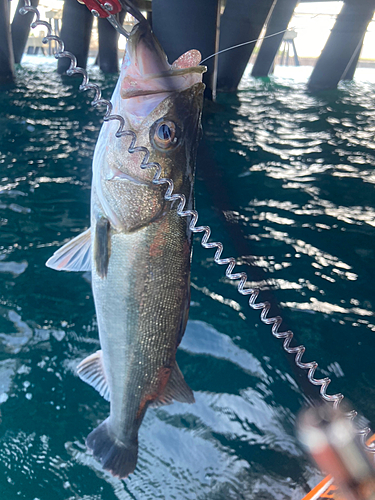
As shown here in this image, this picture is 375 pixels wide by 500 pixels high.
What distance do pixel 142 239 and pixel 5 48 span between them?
1427cm

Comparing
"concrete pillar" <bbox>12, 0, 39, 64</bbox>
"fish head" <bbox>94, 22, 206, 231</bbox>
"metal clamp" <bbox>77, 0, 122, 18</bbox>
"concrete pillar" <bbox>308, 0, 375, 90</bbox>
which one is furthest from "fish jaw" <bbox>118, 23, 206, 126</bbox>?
"concrete pillar" <bbox>12, 0, 39, 64</bbox>

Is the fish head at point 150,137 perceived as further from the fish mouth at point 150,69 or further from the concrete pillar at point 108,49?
the concrete pillar at point 108,49

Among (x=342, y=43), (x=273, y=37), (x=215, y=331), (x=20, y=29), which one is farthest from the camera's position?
(x=20, y=29)

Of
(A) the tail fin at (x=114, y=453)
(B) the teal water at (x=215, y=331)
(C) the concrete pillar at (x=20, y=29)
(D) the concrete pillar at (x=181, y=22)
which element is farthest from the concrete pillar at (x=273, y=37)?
(A) the tail fin at (x=114, y=453)

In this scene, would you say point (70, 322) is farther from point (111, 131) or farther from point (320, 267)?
point (320, 267)

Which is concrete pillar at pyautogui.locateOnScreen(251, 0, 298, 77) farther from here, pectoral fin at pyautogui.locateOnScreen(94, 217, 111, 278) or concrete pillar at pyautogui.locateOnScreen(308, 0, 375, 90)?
pectoral fin at pyautogui.locateOnScreen(94, 217, 111, 278)

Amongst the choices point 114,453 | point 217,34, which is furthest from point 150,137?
point 217,34

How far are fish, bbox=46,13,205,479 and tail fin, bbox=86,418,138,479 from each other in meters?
0.01

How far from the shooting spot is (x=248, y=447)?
352 centimetres

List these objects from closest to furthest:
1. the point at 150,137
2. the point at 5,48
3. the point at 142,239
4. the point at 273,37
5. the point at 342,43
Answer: the point at 150,137 → the point at 142,239 → the point at 5,48 → the point at 342,43 → the point at 273,37

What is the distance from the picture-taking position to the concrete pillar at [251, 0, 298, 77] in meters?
18.8

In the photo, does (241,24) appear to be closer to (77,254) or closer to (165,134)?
(165,134)

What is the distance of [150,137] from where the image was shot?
1945 mm

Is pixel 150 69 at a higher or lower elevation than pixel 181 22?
lower
